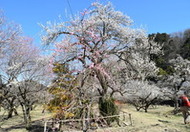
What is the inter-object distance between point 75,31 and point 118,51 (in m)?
2.78

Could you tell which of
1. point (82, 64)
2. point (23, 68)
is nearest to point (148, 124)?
point (82, 64)

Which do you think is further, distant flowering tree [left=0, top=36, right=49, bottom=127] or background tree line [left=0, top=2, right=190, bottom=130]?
distant flowering tree [left=0, top=36, right=49, bottom=127]

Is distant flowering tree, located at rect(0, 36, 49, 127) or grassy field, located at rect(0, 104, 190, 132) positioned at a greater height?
distant flowering tree, located at rect(0, 36, 49, 127)

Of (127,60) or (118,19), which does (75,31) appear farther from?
(127,60)

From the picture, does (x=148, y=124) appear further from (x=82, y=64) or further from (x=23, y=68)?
(x=23, y=68)

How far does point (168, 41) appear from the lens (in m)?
34.8

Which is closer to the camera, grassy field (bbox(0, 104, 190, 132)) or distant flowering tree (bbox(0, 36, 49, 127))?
grassy field (bbox(0, 104, 190, 132))

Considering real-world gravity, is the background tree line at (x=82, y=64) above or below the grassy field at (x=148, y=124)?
above

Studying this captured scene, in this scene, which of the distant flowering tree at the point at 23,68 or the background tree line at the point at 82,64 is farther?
the distant flowering tree at the point at 23,68

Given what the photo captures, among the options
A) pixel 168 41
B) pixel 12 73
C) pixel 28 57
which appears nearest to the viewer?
pixel 12 73

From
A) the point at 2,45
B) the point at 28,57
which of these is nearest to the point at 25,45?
the point at 28,57

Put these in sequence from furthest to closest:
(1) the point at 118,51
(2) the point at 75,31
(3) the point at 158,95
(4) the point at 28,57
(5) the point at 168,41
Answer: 1. (5) the point at 168,41
2. (3) the point at 158,95
3. (4) the point at 28,57
4. (1) the point at 118,51
5. (2) the point at 75,31

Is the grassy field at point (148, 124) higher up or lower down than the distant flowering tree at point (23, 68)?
lower down

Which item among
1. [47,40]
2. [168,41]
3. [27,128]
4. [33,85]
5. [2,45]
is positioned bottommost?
[27,128]
